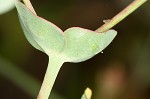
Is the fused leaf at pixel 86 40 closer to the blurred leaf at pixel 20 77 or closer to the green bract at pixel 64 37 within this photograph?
the green bract at pixel 64 37

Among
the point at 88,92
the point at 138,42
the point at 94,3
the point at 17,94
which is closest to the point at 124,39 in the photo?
the point at 138,42

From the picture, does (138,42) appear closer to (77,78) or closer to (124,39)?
(124,39)

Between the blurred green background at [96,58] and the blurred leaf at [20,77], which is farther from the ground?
the blurred green background at [96,58]

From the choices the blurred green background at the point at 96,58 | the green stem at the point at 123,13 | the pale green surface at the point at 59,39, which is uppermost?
the blurred green background at the point at 96,58

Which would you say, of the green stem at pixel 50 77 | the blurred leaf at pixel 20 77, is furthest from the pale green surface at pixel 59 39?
the blurred leaf at pixel 20 77

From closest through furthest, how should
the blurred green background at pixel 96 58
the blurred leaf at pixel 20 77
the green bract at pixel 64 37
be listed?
the green bract at pixel 64 37
the blurred leaf at pixel 20 77
the blurred green background at pixel 96 58

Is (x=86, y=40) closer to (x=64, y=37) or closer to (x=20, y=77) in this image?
(x=64, y=37)

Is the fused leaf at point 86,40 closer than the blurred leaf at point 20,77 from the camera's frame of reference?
Yes

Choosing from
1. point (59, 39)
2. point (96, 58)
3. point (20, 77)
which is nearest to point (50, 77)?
point (59, 39)
